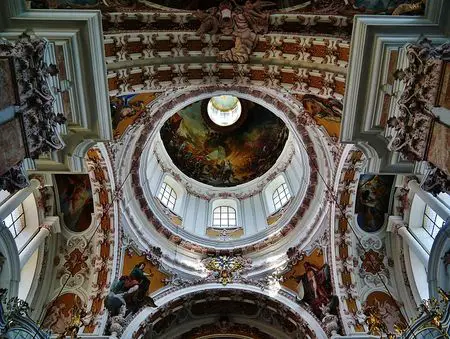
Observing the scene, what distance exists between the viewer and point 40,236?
46.3 ft

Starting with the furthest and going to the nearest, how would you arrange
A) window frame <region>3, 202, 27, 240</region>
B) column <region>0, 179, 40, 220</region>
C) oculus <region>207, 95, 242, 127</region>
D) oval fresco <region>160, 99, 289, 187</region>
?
oculus <region>207, 95, 242, 127</region> → oval fresco <region>160, 99, 289, 187</region> → window frame <region>3, 202, 27, 240</region> → column <region>0, 179, 40, 220</region>

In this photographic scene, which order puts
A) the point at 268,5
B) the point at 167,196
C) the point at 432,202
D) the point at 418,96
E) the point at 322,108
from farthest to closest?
the point at 167,196, the point at 322,108, the point at 432,202, the point at 268,5, the point at 418,96

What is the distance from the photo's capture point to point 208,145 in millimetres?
25406

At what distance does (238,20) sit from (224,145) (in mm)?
15312

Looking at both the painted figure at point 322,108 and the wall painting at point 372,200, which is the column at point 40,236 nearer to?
the painted figure at point 322,108

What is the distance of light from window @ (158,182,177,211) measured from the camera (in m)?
20.4

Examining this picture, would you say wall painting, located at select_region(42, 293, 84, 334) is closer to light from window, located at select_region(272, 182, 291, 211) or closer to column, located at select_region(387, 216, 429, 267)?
light from window, located at select_region(272, 182, 291, 211)

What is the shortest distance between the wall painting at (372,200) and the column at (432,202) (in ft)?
4.72

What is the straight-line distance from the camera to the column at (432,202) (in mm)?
12051

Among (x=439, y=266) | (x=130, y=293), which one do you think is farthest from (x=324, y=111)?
A: (x=130, y=293)

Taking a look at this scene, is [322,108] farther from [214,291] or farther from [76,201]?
[76,201]

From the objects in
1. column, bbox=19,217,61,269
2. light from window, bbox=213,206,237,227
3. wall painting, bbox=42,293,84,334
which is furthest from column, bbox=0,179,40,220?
light from window, bbox=213,206,237,227

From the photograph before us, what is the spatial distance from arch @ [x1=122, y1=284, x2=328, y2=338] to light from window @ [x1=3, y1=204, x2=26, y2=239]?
4.72 metres

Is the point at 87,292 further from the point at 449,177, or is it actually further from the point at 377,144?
the point at 449,177
